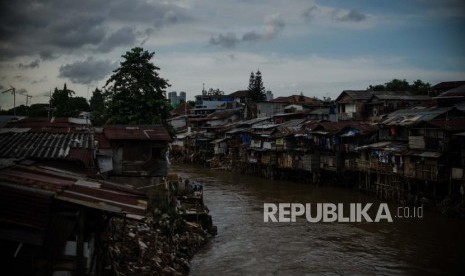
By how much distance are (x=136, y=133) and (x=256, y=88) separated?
58.6 m

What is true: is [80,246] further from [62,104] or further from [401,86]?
[401,86]

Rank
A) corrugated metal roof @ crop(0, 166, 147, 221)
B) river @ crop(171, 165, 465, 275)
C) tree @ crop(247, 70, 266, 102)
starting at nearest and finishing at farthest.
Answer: corrugated metal roof @ crop(0, 166, 147, 221) → river @ crop(171, 165, 465, 275) → tree @ crop(247, 70, 266, 102)

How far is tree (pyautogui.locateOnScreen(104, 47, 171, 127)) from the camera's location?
1206 inches

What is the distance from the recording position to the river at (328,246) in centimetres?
1772

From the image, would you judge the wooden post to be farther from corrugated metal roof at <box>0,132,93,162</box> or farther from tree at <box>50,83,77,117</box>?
tree at <box>50,83,77,117</box>

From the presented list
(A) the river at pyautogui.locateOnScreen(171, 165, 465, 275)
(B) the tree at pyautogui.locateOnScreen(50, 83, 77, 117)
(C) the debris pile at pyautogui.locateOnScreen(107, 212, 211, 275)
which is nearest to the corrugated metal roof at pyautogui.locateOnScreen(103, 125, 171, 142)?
(C) the debris pile at pyautogui.locateOnScreen(107, 212, 211, 275)

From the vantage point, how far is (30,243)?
20.8ft

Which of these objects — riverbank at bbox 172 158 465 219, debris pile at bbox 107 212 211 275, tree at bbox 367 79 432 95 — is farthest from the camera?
tree at bbox 367 79 432 95

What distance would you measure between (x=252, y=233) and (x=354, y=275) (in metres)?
7.41

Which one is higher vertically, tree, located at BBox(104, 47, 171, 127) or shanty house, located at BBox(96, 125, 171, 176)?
tree, located at BBox(104, 47, 171, 127)

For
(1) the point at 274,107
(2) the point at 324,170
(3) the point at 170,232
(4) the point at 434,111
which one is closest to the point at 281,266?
(3) the point at 170,232

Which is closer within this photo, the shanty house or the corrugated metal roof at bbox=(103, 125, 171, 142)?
the corrugated metal roof at bbox=(103, 125, 171, 142)

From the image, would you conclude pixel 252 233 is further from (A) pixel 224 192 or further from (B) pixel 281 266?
(A) pixel 224 192
